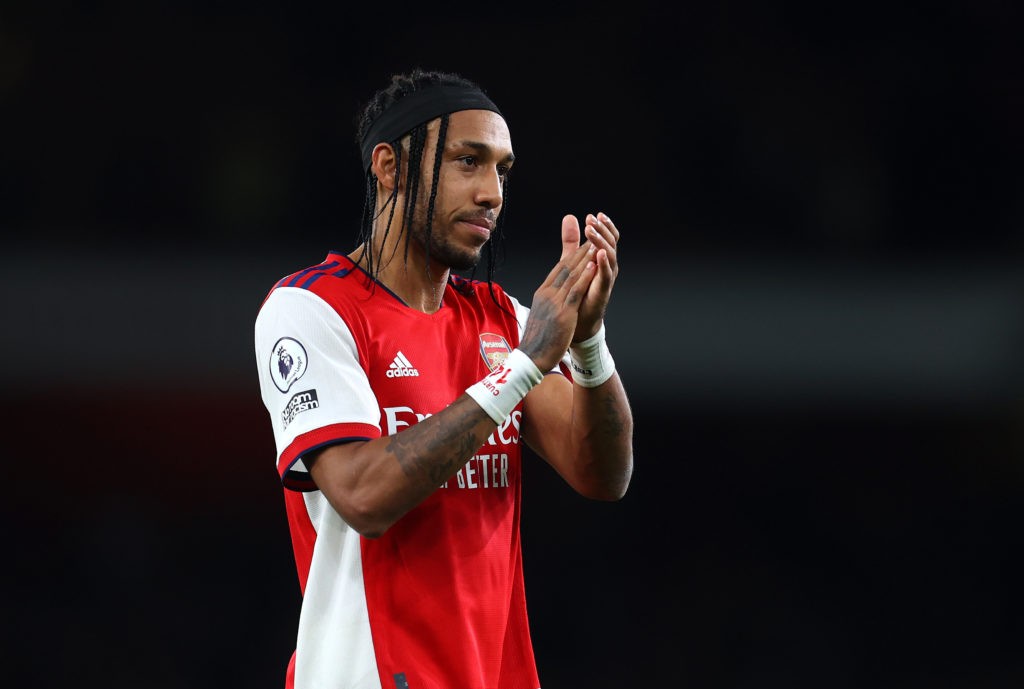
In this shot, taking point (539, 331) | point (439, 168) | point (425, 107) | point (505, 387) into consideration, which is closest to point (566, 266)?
point (539, 331)

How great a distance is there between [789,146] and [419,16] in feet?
4.51

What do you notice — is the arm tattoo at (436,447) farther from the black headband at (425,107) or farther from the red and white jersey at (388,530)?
the black headband at (425,107)

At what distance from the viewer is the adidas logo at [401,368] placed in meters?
1.67

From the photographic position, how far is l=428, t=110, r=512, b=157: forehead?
181 cm

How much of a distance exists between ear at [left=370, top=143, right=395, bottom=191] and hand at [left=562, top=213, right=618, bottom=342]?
0.39 meters

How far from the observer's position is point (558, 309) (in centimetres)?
158

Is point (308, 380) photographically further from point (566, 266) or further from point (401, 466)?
point (566, 266)

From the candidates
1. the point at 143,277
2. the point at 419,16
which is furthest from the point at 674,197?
the point at 143,277

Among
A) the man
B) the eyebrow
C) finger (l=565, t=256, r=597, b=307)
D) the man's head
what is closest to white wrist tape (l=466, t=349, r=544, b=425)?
the man

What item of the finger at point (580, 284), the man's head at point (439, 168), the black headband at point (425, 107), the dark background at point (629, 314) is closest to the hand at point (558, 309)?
the finger at point (580, 284)

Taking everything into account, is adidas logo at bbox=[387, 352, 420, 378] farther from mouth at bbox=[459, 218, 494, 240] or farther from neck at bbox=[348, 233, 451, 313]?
mouth at bbox=[459, 218, 494, 240]

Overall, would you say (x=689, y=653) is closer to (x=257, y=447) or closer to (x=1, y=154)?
(x=257, y=447)

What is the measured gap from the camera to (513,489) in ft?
5.77

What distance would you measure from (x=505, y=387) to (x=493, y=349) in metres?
0.33
